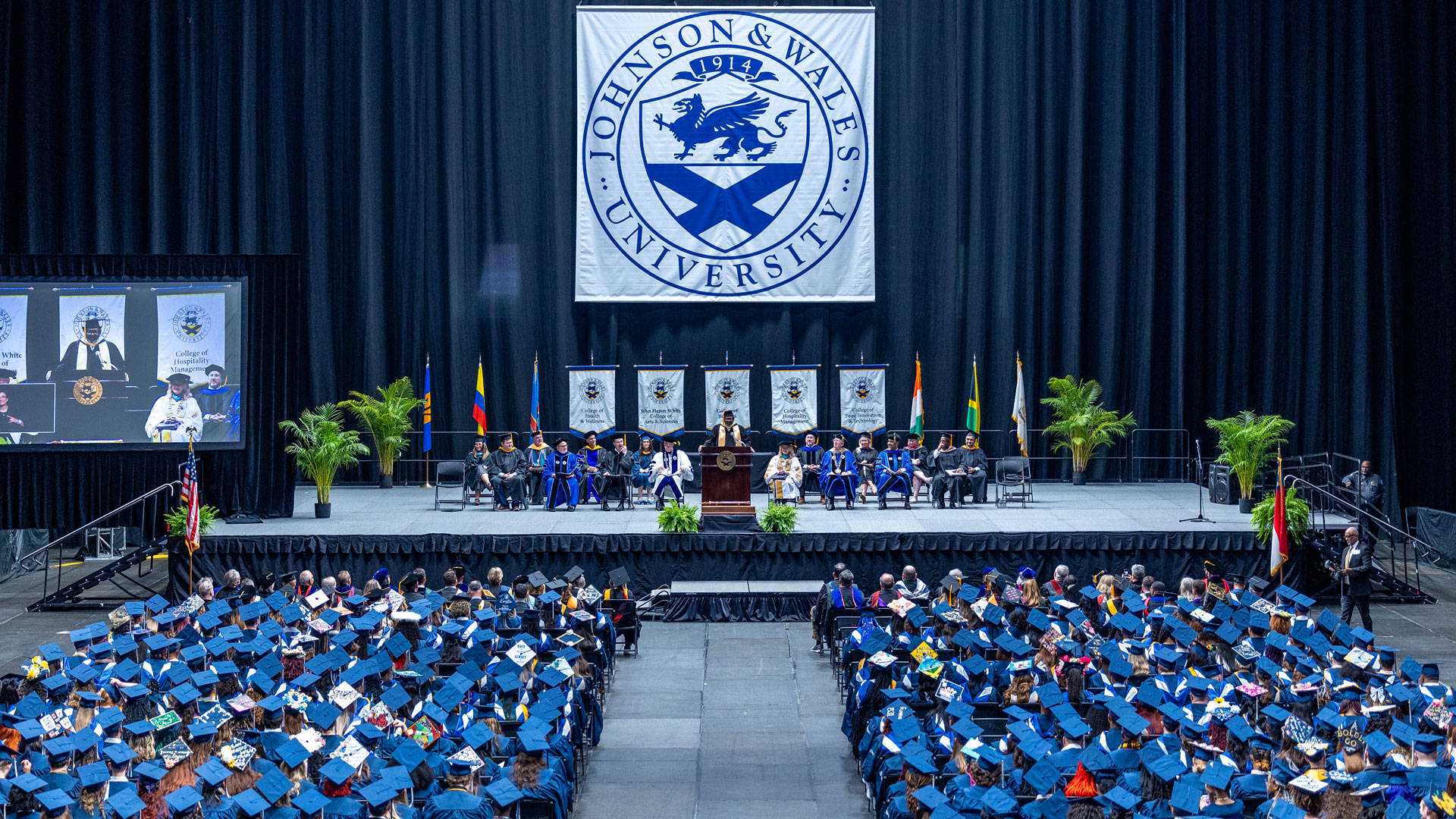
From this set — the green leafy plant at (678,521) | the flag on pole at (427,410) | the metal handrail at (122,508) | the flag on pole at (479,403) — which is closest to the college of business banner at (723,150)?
the flag on pole at (479,403)

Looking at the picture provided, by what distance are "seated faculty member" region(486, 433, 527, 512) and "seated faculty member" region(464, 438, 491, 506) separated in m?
0.07

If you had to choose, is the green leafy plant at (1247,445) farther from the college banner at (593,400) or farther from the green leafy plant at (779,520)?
the college banner at (593,400)

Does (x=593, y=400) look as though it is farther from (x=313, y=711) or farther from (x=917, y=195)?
(x=313, y=711)

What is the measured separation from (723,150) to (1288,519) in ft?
40.3

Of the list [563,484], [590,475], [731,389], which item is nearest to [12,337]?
[563,484]

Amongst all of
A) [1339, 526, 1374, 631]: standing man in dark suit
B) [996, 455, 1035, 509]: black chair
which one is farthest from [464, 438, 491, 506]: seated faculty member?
[1339, 526, 1374, 631]: standing man in dark suit

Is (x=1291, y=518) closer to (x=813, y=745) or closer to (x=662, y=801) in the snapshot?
(x=813, y=745)

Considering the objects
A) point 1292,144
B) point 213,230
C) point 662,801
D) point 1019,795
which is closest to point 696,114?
point 213,230

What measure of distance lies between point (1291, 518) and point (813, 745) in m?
8.47

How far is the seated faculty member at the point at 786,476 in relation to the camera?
20719mm

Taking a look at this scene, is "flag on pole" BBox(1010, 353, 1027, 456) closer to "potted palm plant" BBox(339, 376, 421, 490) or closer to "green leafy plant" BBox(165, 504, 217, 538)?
"potted palm plant" BBox(339, 376, 421, 490)

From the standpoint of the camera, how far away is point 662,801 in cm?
1073

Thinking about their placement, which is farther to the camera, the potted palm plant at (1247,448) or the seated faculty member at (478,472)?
the seated faculty member at (478,472)

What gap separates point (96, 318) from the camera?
19156mm
